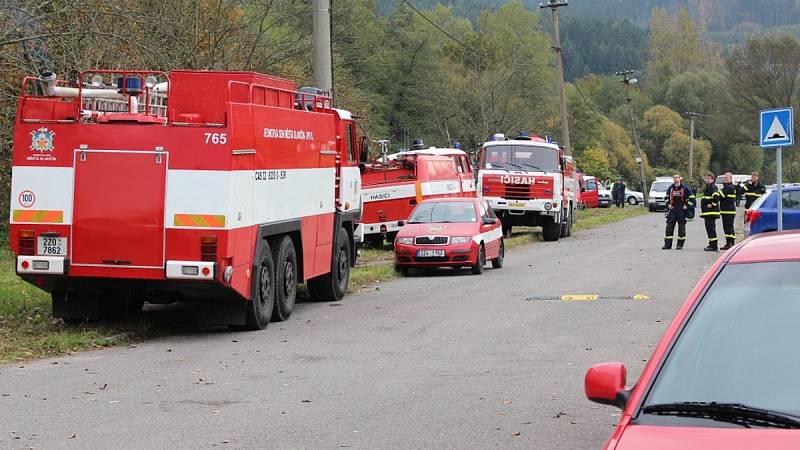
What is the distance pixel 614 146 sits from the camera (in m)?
107

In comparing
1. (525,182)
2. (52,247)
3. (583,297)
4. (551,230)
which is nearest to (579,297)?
(583,297)

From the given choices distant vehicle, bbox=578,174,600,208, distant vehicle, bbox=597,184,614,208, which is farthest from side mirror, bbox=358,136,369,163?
distant vehicle, bbox=597,184,614,208

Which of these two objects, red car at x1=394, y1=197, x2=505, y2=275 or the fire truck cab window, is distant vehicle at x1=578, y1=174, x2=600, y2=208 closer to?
red car at x1=394, y1=197, x2=505, y2=275

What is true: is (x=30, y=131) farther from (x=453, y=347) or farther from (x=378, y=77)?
(x=378, y=77)

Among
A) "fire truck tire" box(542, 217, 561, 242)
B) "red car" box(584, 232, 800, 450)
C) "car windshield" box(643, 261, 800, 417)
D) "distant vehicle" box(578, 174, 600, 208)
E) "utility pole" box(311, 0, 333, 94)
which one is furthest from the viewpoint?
"distant vehicle" box(578, 174, 600, 208)

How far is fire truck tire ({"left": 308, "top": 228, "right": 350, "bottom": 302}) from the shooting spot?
57.6ft

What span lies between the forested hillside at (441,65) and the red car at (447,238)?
574cm

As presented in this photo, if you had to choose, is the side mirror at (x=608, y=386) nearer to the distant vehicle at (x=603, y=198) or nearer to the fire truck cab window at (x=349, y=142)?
the fire truck cab window at (x=349, y=142)

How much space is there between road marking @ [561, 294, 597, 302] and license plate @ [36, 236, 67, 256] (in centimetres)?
735

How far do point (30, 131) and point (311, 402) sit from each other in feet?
18.4

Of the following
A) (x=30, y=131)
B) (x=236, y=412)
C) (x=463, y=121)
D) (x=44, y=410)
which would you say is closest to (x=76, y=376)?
(x=44, y=410)

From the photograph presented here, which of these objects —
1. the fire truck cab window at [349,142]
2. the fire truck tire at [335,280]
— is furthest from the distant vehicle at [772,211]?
the fire truck tire at [335,280]

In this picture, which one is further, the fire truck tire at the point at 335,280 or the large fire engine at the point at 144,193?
the fire truck tire at the point at 335,280

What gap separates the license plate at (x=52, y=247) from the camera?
1297 centimetres
